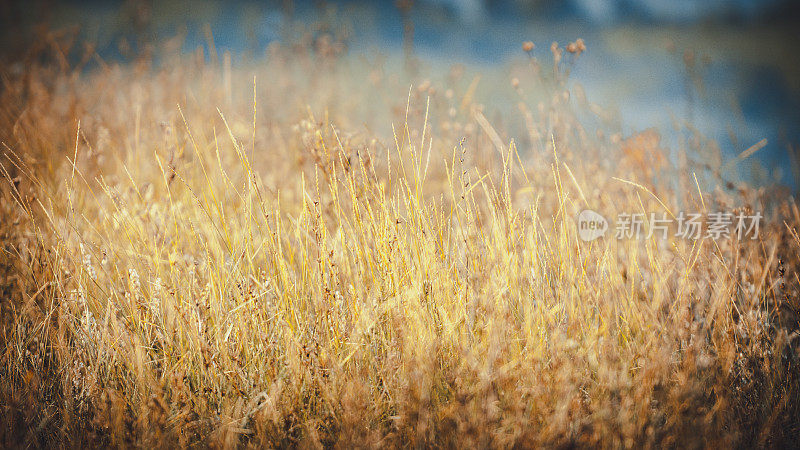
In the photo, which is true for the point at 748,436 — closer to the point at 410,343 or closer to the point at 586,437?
the point at 586,437

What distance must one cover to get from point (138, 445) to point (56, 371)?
0.57 meters

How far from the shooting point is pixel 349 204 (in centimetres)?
216

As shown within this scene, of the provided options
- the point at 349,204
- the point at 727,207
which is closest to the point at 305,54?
the point at 349,204
